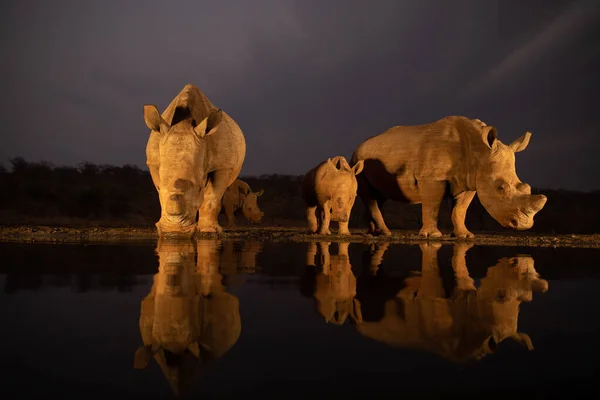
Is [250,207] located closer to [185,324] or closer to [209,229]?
[209,229]

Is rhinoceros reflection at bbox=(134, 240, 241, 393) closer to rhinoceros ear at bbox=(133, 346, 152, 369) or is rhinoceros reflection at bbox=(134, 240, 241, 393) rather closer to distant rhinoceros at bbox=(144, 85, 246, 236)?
rhinoceros ear at bbox=(133, 346, 152, 369)

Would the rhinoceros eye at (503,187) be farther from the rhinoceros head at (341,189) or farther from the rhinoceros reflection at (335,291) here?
the rhinoceros reflection at (335,291)

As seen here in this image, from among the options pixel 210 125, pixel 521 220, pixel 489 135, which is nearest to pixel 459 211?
pixel 521 220

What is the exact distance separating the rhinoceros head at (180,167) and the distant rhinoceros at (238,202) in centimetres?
739

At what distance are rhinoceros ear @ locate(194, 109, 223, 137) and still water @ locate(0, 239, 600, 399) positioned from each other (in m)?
4.07

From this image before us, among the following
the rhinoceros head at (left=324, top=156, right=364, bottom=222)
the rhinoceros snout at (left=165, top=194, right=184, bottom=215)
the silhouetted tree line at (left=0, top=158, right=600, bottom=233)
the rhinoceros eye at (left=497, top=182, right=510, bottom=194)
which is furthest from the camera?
the silhouetted tree line at (left=0, top=158, right=600, bottom=233)

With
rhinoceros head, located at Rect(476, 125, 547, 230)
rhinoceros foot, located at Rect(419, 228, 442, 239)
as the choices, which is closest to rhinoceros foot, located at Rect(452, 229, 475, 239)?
rhinoceros foot, located at Rect(419, 228, 442, 239)

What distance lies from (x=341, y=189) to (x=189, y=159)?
12.5 feet

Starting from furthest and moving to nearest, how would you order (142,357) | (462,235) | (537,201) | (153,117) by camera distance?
(462,235) < (537,201) < (153,117) < (142,357)

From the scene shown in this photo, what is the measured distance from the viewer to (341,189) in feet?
30.6

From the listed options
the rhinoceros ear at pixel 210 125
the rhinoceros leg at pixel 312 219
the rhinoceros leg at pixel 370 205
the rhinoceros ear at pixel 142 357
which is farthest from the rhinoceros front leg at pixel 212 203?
the rhinoceros ear at pixel 142 357

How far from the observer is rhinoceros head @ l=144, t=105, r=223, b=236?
603cm

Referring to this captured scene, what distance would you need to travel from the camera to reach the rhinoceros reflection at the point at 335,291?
75.7 inches

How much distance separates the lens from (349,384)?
1140 mm
